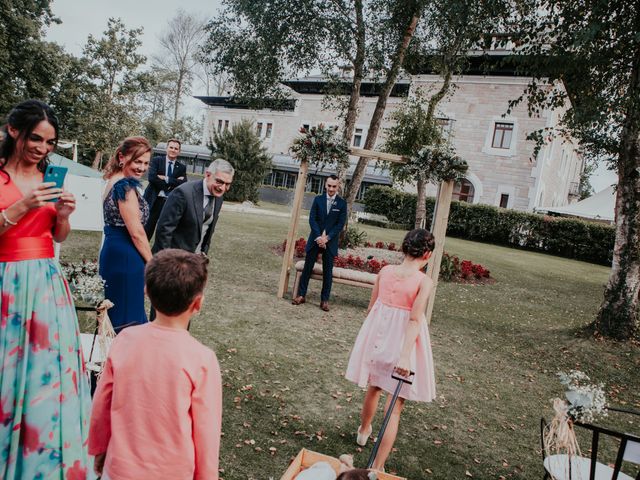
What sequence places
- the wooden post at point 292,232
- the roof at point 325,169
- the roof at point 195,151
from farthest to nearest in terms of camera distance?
the roof at point 195,151, the roof at point 325,169, the wooden post at point 292,232

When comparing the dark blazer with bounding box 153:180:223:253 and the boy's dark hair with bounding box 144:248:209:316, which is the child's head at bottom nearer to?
the boy's dark hair with bounding box 144:248:209:316

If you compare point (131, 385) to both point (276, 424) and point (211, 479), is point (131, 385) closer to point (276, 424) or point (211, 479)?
point (211, 479)

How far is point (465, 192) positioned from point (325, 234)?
991 inches

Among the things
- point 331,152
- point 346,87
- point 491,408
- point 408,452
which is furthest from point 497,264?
point 408,452

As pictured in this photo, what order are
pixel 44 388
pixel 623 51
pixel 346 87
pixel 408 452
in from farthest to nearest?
1. pixel 346 87
2. pixel 623 51
3. pixel 408 452
4. pixel 44 388

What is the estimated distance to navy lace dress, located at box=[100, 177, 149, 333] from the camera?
148 inches

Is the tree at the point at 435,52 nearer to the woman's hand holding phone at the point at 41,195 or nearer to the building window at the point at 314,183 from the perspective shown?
the woman's hand holding phone at the point at 41,195

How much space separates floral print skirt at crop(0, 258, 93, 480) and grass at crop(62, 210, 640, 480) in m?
1.24

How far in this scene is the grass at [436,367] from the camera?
159 inches

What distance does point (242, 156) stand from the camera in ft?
103

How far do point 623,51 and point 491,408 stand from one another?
21.8 feet

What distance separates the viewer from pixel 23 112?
2.66 meters

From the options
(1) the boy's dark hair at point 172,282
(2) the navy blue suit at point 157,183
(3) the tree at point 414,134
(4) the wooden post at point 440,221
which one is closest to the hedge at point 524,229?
(3) the tree at point 414,134

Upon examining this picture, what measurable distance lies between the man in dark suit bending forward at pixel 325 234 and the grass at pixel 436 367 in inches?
16.1
